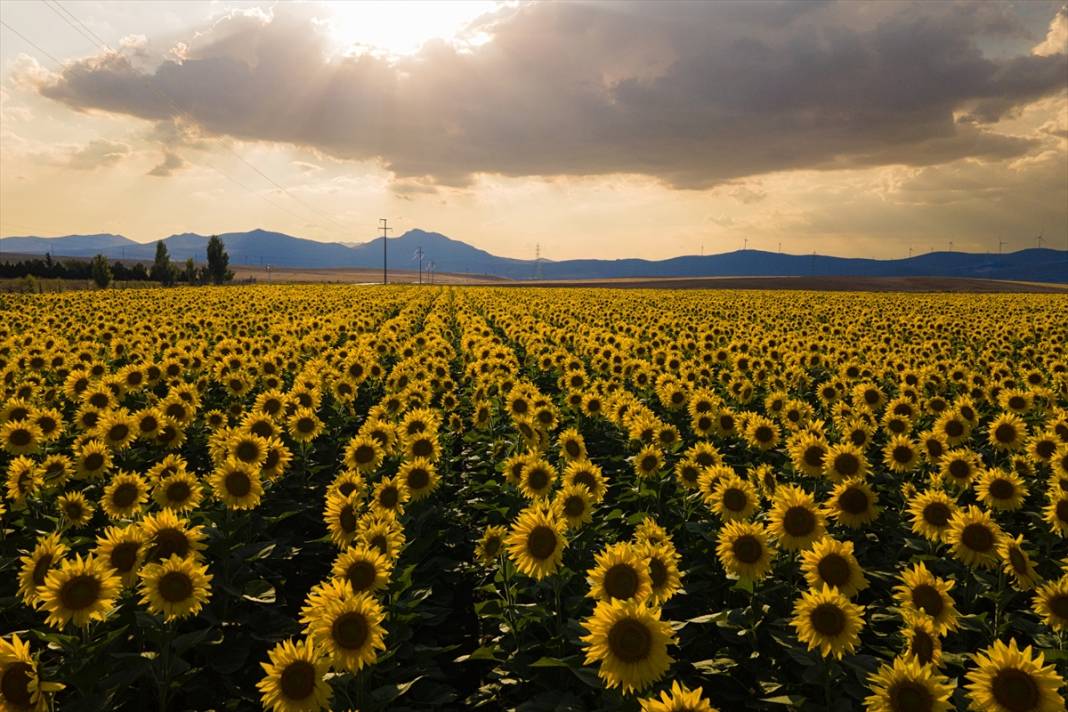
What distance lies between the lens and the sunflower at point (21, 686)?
162 inches

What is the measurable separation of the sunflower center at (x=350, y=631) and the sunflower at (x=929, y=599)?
3.99 metres

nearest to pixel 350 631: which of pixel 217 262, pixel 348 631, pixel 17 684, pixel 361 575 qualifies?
pixel 348 631

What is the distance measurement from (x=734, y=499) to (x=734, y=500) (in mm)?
11

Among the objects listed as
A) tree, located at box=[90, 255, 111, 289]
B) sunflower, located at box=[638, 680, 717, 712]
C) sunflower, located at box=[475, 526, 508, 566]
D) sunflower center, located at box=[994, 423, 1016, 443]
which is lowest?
sunflower, located at box=[475, 526, 508, 566]

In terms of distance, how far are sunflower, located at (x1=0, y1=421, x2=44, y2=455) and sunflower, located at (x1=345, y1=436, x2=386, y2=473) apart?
4.80 m

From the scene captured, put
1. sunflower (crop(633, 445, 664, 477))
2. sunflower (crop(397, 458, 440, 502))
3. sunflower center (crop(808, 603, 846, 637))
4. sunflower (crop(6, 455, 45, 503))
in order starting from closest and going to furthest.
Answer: sunflower center (crop(808, 603, 846, 637)) < sunflower (crop(6, 455, 45, 503)) < sunflower (crop(397, 458, 440, 502)) < sunflower (crop(633, 445, 664, 477))

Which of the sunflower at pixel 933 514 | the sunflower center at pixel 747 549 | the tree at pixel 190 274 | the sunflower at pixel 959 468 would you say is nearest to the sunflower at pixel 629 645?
the sunflower center at pixel 747 549

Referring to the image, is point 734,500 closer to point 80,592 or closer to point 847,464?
point 847,464

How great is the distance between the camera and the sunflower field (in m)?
4.62

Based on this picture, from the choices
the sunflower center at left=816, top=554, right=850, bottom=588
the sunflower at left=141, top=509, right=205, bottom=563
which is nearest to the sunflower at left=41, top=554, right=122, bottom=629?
the sunflower at left=141, top=509, right=205, bottom=563

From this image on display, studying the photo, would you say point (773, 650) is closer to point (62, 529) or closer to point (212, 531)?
point (212, 531)

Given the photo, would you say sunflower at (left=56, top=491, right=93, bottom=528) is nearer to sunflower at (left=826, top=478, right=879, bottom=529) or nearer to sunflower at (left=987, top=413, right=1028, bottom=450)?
sunflower at (left=826, top=478, right=879, bottom=529)

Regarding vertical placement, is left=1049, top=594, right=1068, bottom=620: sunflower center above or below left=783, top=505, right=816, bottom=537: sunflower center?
below

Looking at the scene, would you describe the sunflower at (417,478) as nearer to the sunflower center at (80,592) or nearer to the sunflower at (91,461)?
the sunflower center at (80,592)
